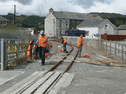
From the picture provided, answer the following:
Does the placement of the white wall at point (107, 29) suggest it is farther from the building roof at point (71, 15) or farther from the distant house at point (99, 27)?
the building roof at point (71, 15)

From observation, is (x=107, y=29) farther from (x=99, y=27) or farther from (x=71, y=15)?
(x=71, y=15)

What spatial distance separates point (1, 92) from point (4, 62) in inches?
139

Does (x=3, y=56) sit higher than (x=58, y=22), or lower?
lower

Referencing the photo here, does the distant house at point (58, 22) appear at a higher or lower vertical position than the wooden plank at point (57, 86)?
higher

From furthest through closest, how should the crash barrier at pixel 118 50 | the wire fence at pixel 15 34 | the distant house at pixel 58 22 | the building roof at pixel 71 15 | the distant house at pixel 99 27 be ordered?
the building roof at pixel 71 15
the distant house at pixel 58 22
the distant house at pixel 99 27
the wire fence at pixel 15 34
the crash barrier at pixel 118 50

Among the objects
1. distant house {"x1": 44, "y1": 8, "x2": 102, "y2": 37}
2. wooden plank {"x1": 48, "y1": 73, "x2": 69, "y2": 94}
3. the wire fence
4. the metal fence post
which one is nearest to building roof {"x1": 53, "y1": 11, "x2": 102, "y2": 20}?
distant house {"x1": 44, "y1": 8, "x2": 102, "y2": 37}

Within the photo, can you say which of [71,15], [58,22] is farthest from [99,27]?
[71,15]

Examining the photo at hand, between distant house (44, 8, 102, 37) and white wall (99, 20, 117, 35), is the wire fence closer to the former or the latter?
white wall (99, 20, 117, 35)

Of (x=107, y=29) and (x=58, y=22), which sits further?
(x=58, y=22)

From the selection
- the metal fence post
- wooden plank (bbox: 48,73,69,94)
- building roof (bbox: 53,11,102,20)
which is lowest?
wooden plank (bbox: 48,73,69,94)

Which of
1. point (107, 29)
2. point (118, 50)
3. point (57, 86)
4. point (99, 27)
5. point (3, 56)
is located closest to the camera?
point (57, 86)

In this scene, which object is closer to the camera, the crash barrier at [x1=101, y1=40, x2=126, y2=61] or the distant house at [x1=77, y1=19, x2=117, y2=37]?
the crash barrier at [x1=101, y1=40, x2=126, y2=61]

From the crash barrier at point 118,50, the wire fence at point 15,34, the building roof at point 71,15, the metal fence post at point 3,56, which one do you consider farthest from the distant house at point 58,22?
the metal fence post at point 3,56

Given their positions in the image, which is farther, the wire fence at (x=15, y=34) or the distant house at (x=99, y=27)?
the distant house at (x=99, y=27)
